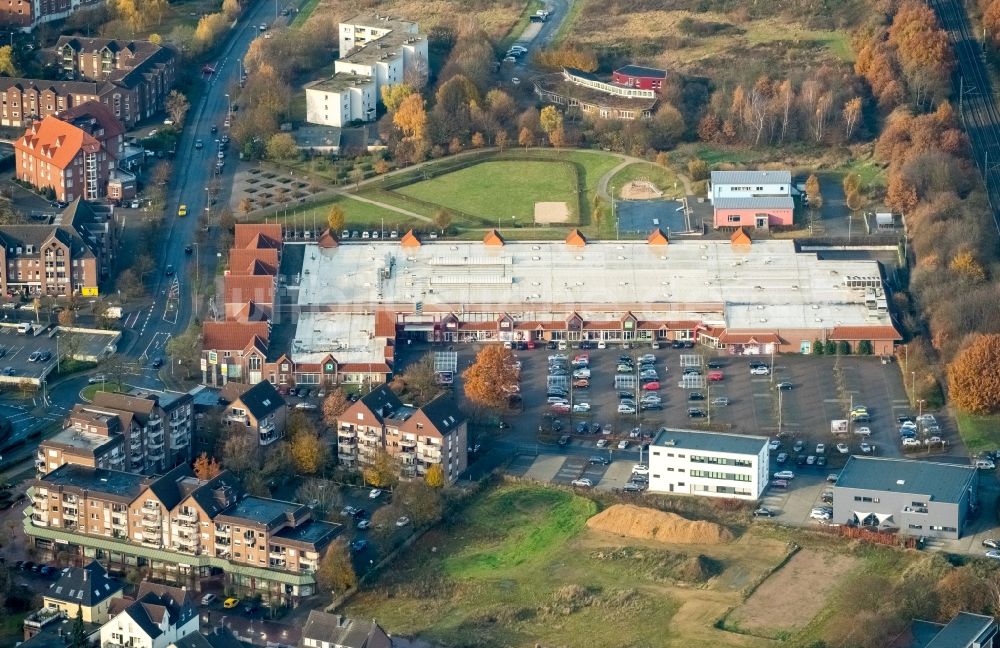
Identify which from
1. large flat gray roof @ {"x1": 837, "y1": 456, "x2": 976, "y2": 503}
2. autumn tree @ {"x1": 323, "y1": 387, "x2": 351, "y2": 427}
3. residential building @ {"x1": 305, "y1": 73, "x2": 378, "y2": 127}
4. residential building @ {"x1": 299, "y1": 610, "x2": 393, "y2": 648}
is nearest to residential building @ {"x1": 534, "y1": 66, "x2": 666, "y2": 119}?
residential building @ {"x1": 305, "y1": 73, "x2": 378, "y2": 127}

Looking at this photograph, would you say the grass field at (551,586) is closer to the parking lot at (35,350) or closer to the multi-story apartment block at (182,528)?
the multi-story apartment block at (182,528)

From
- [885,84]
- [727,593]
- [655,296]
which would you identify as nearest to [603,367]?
[655,296]

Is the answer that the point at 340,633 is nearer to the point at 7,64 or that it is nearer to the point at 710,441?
the point at 710,441

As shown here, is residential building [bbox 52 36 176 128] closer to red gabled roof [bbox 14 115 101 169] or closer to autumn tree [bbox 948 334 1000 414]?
red gabled roof [bbox 14 115 101 169]

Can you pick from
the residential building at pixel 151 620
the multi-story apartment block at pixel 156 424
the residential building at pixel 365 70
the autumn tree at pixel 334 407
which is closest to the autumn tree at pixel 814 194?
the residential building at pixel 365 70

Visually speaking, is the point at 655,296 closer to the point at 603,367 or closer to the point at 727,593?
the point at 603,367

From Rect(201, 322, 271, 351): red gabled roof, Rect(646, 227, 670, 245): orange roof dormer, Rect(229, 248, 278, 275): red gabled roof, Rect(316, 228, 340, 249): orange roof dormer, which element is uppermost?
Rect(646, 227, 670, 245): orange roof dormer
